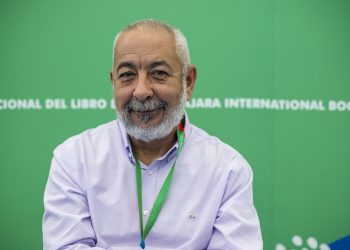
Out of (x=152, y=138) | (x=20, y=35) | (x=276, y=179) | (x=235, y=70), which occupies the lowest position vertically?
(x=276, y=179)

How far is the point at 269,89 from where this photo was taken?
2422 mm

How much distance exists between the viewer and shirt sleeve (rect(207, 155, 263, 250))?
1.51m

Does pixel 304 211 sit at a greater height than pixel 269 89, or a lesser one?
lesser

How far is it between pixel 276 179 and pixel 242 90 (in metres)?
0.58

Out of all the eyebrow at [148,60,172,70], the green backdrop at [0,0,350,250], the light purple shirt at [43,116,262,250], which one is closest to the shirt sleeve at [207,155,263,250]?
the light purple shirt at [43,116,262,250]

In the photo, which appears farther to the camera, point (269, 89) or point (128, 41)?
point (269, 89)

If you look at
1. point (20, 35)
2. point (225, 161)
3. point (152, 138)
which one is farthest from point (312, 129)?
point (20, 35)

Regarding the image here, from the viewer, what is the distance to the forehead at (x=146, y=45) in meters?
1.57

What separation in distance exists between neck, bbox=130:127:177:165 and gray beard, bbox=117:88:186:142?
0.21 feet

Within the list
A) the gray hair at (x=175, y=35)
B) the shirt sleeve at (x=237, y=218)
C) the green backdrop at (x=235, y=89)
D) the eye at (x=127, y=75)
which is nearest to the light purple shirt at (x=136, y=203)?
the shirt sleeve at (x=237, y=218)

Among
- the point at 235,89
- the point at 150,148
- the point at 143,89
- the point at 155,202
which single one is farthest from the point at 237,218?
the point at 235,89

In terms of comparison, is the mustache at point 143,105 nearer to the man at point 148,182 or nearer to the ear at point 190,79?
the man at point 148,182

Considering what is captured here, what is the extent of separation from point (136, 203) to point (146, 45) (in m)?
0.62

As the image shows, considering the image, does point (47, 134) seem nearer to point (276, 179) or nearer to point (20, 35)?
point (20, 35)
